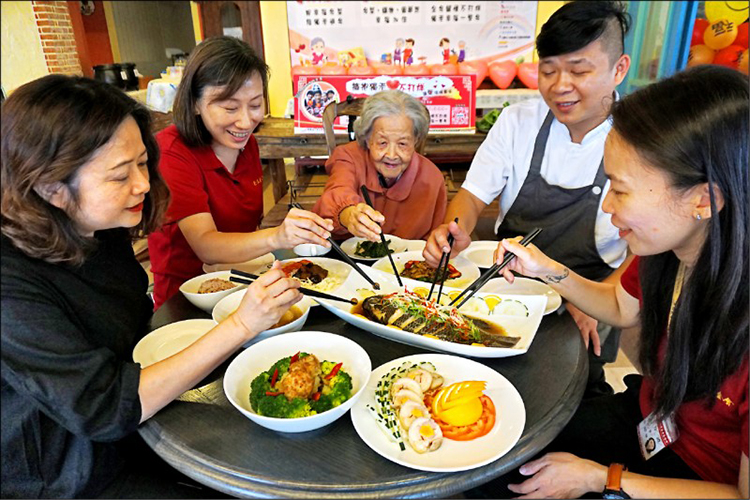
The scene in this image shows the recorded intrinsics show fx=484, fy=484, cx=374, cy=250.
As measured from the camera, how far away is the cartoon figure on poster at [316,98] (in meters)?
4.04

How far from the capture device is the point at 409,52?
22.2 feet

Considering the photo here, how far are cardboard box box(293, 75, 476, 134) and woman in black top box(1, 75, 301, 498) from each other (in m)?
2.78

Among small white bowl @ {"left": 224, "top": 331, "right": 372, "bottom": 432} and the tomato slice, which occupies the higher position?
small white bowl @ {"left": 224, "top": 331, "right": 372, "bottom": 432}

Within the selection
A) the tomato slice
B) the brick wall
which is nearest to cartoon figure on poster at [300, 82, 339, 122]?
the tomato slice

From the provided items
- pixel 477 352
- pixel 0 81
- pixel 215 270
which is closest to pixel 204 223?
pixel 215 270

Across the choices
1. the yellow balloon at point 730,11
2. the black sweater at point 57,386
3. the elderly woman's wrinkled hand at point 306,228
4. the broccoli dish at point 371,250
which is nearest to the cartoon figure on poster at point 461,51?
the yellow balloon at point 730,11

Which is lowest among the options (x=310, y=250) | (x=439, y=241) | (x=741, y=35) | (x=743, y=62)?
(x=310, y=250)

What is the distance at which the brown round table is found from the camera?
40.3 inches

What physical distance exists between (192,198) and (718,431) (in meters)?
1.96

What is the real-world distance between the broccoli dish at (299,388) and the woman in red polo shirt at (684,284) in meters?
0.59

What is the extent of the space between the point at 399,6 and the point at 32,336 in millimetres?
6591

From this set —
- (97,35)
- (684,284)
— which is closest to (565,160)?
(684,284)

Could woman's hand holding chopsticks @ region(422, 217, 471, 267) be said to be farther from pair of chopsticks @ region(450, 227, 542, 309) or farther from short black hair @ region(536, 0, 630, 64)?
short black hair @ region(536, 0, 630, 64)

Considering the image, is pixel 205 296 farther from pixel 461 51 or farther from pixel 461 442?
pixel 461 51
